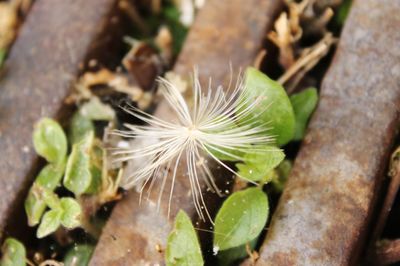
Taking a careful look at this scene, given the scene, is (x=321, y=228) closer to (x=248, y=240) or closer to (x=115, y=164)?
(x=248, y=240)

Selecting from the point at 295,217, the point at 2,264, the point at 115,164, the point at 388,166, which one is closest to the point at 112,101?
the point at 115,164

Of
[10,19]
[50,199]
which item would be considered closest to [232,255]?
[50,199]

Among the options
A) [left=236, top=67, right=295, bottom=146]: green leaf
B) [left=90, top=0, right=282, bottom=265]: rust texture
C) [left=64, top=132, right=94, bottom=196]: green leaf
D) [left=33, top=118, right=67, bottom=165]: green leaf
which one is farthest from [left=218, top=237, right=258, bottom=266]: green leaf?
[left=33, top=118, right=67, bottom=165]: green leaf

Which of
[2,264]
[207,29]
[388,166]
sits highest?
[207,29]

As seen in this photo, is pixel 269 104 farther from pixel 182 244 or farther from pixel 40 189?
pixel 40 189

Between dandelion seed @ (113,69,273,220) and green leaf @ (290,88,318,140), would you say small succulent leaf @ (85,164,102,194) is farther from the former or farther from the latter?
green leaf @ (290,88,318,140)

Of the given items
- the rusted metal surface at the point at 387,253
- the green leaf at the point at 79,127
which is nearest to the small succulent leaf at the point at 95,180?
the green leaf at the point at 79,127
